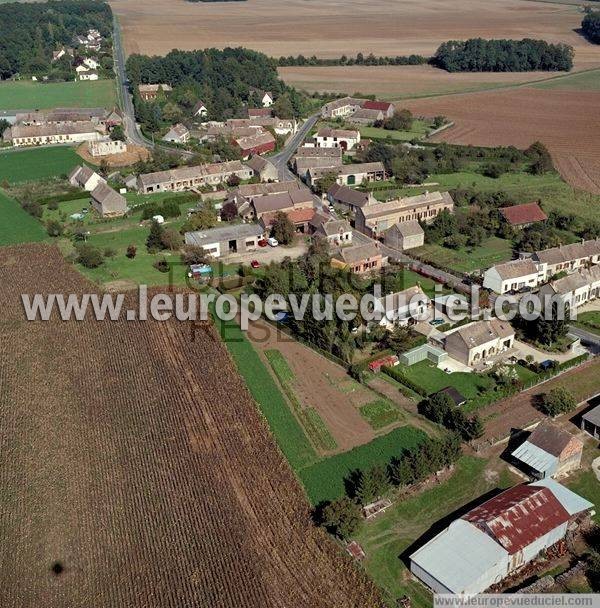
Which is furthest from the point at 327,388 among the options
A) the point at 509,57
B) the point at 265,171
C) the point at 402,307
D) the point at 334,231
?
the point at 509,57

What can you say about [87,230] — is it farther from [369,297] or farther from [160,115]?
[160,115]

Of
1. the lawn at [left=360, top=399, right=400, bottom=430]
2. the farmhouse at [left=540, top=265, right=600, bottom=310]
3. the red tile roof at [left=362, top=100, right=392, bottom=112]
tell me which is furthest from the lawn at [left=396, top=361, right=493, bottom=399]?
the red tile roof at [left=362, top=100, right=392, bottom=112]

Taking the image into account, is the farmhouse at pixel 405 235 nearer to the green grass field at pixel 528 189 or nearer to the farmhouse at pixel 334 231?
the farmhouse at pixel 334 231

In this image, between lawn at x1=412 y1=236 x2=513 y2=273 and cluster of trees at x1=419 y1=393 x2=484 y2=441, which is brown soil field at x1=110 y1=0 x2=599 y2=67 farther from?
cluster of trees at x1=419 y1=393 x2=484 y2=441

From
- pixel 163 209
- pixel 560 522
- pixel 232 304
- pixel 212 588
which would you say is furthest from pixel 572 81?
pixel 212 588

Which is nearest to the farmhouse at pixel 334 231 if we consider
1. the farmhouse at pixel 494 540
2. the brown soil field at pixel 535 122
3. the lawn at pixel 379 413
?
the lawn at pixel 379 413

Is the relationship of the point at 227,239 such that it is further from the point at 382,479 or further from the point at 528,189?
the point at 528,189

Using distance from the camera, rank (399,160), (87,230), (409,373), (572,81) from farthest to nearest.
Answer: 1. (572,81)
2. (399,160)
3. (87,230)
4. (409,373)
